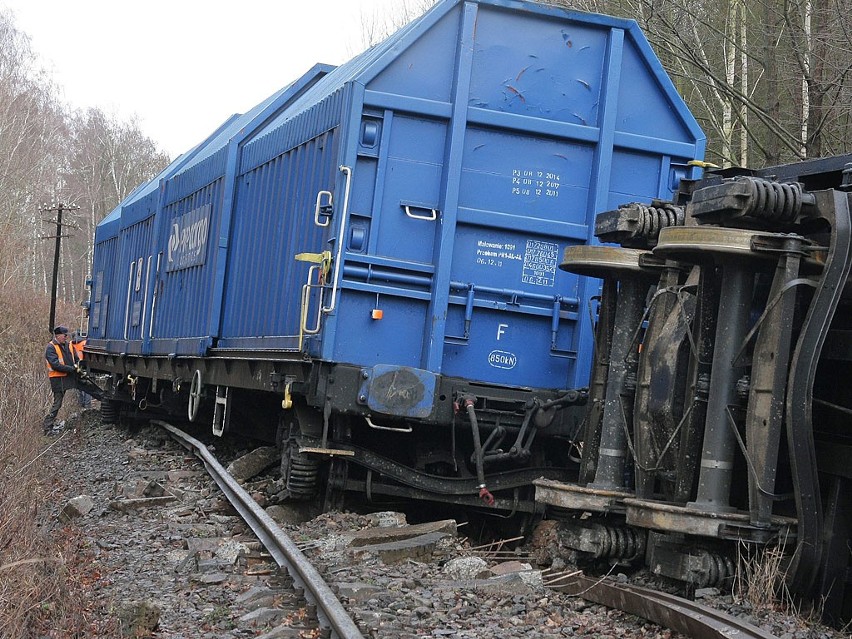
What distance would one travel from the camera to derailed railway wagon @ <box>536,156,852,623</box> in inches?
214

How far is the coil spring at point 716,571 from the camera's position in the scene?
5508 millimetres

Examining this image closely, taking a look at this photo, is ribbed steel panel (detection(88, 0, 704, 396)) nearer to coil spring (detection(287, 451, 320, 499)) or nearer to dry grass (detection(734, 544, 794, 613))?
coil spring (detection(287, 451, 320, 499))

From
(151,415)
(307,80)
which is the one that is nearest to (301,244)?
(307,80)

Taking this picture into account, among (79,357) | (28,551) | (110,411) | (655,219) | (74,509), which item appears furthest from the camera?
(79,357)

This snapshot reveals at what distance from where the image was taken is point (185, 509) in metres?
9.17

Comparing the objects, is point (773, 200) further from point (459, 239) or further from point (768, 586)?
point (459, 239)

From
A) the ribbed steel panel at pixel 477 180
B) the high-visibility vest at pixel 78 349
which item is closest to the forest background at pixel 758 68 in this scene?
the ribbed steel panel at pixel 477 180

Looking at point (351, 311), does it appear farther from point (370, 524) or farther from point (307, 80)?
point (307, 80)

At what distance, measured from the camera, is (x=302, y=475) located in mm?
8281

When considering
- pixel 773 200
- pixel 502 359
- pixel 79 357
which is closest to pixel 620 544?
pixel 773 200

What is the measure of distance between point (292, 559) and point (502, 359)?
8.46ft

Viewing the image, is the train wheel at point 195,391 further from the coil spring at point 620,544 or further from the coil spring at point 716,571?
the coil spring at point 716,571

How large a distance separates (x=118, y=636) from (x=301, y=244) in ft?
13.9

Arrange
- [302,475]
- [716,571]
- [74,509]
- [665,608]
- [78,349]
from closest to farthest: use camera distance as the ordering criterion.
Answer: [665,608]
[716,571]
[302,475]
[74,509]
[78,349]
